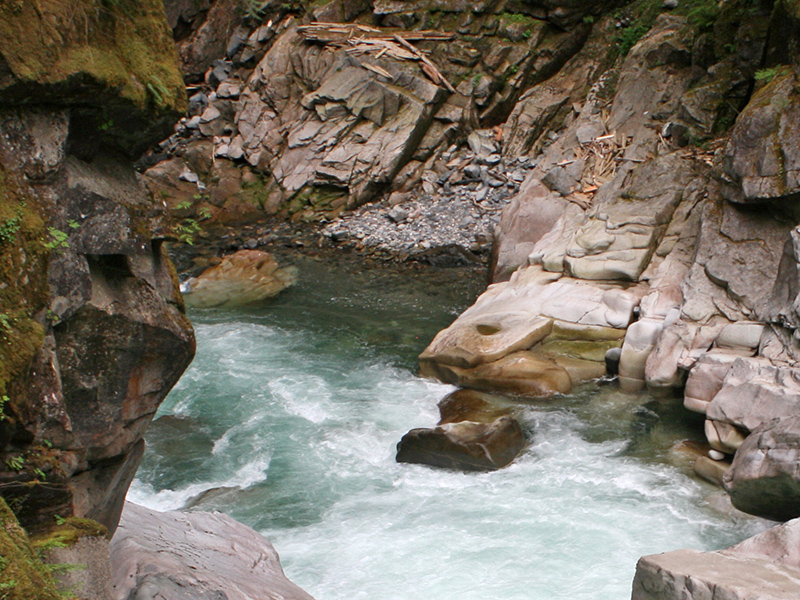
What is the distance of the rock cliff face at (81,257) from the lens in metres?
3.72

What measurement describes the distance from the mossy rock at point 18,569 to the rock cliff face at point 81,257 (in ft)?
1.98

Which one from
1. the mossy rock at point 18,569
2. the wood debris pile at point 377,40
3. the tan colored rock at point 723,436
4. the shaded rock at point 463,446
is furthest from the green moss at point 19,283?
the wood debris pile at point 377,40

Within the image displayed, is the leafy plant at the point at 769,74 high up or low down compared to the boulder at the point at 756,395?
up

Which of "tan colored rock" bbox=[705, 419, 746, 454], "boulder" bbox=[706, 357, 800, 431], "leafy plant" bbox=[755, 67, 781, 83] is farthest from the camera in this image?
"leafy plant" bbox=[755, 67, 781, 83]

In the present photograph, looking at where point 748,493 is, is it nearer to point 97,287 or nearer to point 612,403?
point 612,403

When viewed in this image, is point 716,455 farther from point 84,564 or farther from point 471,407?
point 84,564

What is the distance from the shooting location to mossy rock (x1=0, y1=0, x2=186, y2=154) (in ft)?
12.5

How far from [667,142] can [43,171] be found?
12691 mm

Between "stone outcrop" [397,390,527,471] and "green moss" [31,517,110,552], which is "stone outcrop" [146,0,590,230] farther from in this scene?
"green moss" [31,517,110,552]

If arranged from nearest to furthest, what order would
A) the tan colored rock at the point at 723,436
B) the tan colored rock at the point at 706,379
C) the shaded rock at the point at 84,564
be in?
the shaded rock at the point at 84,564, the tan colored rock at the point at 723,436, the tan colored rock at the point at 706,379

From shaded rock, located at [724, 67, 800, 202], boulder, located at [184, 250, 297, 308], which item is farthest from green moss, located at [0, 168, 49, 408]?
boulder, located at [184, 250, 297, 308]

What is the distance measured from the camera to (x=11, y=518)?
3082 mm

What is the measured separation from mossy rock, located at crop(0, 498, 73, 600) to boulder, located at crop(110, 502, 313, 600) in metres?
1.35

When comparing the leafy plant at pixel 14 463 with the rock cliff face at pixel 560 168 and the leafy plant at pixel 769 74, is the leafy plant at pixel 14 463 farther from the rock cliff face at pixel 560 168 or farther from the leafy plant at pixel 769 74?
the leafy plant at pixel 769 74
